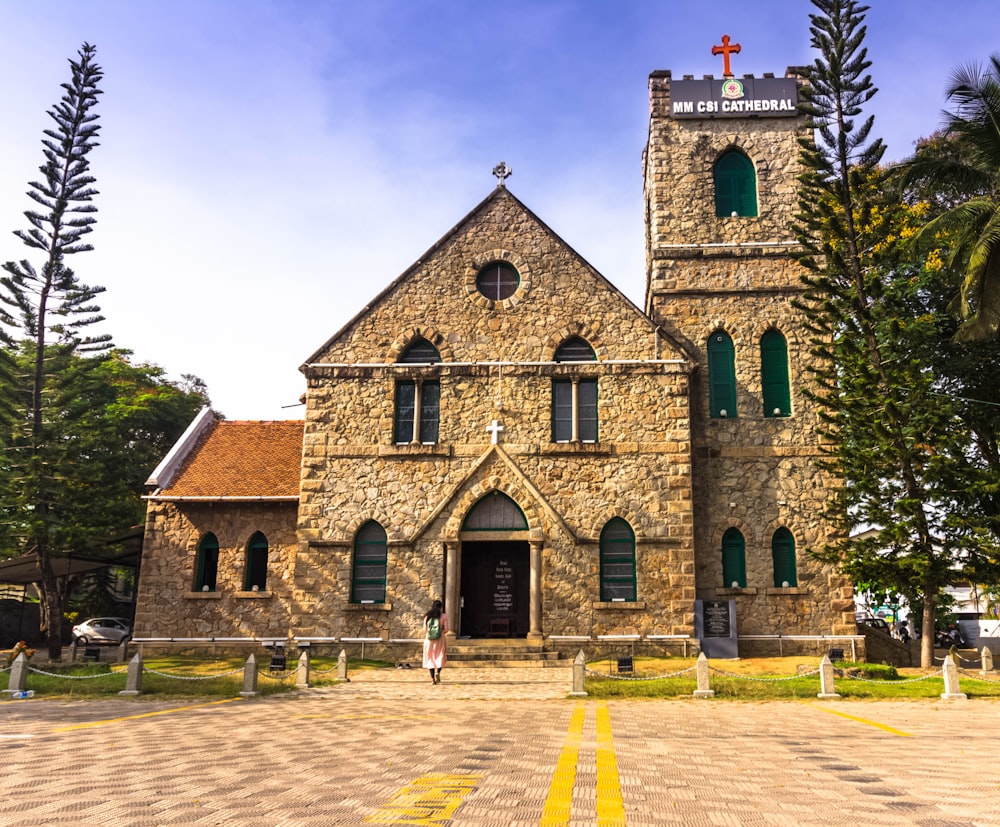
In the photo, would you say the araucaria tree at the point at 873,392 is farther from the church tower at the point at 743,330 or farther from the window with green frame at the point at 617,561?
the window with green frame at the point at 617,561

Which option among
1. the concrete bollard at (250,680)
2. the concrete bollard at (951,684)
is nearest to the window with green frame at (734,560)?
the concrete bollard at (951,684)

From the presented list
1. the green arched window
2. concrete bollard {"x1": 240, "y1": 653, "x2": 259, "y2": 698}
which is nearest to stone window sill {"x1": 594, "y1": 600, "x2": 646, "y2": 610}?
concrete bollard {"x1": 240, "y1": 653, "x2": 259, "y2": 698}

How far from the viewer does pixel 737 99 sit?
2467 centimetres

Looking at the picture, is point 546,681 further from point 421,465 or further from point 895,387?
point 895,387

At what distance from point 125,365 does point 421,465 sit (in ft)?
96.3

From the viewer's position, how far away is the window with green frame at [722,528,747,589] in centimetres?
2177

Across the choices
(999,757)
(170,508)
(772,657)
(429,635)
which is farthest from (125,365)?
(999,757)

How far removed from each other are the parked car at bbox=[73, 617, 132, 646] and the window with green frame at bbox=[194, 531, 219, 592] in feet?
28.5

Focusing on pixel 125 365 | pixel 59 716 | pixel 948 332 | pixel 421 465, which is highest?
pixel 125 365

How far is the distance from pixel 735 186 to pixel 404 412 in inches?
468

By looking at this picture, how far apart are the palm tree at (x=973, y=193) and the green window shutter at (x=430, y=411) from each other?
1274 centimetres

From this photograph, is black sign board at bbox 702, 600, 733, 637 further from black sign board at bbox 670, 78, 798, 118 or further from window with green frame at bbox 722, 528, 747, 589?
black sign board at bbox 670, 78, 798, 118

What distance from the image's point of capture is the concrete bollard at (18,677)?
15.2 metres

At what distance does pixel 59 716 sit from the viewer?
39.3 ft
